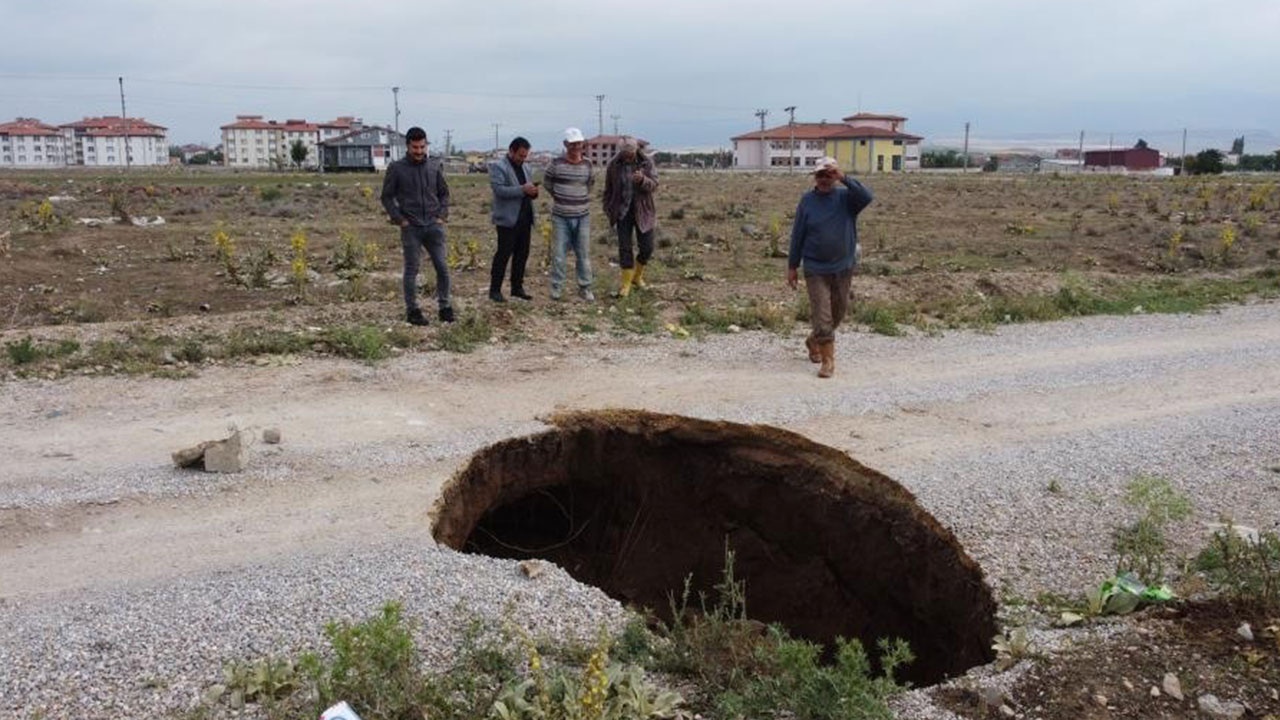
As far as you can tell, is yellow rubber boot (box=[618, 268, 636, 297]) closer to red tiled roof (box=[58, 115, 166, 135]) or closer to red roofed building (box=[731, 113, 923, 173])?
red roofed building (box=[731, 113, 923, 173])

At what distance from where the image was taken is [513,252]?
11312 millimetres

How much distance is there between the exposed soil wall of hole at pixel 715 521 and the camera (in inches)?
235

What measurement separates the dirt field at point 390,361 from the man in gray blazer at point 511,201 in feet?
1.74

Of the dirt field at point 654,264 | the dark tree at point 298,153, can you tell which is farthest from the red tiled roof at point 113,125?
the dirt field at point 654,264

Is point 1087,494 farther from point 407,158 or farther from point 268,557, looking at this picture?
point 407,158

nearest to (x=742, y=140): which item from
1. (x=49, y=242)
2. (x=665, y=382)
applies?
(x=49, y=242)

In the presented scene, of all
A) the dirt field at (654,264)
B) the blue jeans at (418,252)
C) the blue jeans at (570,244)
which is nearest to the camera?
the blue jeans at (418,252)

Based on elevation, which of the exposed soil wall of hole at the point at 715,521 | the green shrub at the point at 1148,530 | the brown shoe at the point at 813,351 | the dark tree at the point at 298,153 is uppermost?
the dark tree at the point at 298,153

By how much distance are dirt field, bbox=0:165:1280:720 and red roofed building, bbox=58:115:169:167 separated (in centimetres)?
11736

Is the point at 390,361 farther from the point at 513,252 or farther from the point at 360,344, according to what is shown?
the point at 513,252

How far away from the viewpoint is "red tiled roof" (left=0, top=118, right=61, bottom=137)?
431 feet

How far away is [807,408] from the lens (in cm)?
Answer: 766

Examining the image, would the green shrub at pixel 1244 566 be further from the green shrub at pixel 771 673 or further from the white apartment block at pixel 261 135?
the white apartment block at pixel 261 135

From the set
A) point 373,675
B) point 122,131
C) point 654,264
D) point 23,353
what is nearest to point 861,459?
point 373,675
